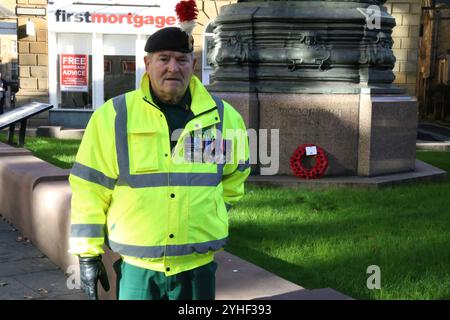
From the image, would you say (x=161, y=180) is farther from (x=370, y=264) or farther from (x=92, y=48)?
(x=92, y=48)

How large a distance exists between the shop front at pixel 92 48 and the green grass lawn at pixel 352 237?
42.1 ft

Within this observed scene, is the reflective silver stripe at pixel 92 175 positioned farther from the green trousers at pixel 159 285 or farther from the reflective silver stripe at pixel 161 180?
the green trousers at pixel 159 285

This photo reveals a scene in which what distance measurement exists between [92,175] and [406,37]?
19410 mm

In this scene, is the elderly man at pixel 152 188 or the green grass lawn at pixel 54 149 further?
the green grass lawn at pixel 54 149

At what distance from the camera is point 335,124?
8555 mm

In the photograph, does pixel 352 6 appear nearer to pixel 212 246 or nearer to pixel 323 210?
pixel 323 210

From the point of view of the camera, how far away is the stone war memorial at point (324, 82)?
8539 mm

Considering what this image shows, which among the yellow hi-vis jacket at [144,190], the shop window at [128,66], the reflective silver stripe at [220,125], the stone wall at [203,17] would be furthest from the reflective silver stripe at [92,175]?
the shop window at [128,66]

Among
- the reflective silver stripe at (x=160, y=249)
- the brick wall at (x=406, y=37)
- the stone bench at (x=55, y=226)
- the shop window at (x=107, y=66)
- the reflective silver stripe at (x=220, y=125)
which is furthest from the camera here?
the brick wall at (x=406, y=37)

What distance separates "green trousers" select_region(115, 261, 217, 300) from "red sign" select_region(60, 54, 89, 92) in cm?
1761

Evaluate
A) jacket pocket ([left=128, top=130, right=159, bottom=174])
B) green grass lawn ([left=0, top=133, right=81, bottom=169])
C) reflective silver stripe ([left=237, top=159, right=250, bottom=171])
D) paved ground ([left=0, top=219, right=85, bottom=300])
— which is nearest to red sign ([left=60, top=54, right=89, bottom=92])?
green grass lawn ([left=0, top=133, right=81, bottom=169])

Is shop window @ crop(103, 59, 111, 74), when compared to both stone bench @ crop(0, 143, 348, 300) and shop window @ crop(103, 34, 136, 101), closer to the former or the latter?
shop window @ crop(103, 34, 136, 101)

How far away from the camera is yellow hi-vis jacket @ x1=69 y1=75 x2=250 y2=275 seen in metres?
2.92

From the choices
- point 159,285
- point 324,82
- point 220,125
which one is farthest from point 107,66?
point 159,285
